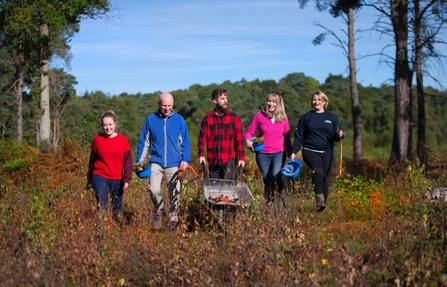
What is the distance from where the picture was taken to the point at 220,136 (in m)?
7.80

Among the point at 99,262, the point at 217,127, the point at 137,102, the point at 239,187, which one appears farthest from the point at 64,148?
the point at 137,102

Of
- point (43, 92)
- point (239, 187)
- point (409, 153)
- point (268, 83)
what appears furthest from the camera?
point (268, 83)

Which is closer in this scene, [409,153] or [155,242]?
[155,242]

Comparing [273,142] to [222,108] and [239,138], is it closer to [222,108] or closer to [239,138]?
[239,138]

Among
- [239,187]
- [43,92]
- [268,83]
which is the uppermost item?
[268,83]

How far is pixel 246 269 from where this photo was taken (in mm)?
4879

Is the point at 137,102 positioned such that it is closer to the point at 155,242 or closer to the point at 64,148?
the point at 64,148

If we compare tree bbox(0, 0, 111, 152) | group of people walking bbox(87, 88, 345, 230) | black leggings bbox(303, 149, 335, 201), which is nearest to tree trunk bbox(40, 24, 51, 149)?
tree bbox(0, 0, 111, 152)

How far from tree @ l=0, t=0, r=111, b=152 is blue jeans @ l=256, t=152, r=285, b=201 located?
341 inches

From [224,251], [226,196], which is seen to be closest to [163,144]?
[226,196]

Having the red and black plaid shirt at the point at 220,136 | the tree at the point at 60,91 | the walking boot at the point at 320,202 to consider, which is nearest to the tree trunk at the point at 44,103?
the tree at the point at 60,91

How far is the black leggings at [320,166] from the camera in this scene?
814cm

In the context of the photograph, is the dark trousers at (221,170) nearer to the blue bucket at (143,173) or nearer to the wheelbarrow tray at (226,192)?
the wheelbarrow tray at (226,192)

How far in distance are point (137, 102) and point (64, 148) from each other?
133 feet
